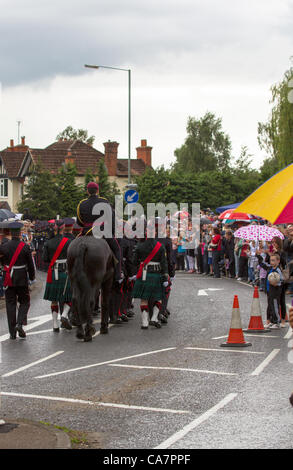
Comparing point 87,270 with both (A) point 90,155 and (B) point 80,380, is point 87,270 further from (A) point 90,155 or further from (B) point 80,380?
(A) point 90,155

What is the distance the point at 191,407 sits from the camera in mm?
9258

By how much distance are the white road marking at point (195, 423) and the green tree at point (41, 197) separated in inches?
1865

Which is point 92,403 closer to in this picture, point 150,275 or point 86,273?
point 86,273

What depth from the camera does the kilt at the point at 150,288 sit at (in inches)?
635

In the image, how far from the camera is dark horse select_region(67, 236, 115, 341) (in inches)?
461

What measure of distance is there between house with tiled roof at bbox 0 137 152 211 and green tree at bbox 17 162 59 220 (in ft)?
38.0

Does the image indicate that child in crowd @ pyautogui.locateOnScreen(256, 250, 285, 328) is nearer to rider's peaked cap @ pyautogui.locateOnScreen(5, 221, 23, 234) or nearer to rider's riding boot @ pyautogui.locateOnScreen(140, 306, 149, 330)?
rider's riding boot @ pyautogui.locateOnScreen(140, 306, 149, 330)

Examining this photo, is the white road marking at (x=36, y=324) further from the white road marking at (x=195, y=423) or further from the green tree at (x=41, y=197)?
the green tree at (x=41, y=197)

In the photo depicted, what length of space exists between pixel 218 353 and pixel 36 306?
8772 mm

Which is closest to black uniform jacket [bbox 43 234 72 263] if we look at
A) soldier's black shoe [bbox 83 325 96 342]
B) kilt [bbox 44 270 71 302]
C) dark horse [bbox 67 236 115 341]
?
kilt [bbox 44 270 71 302]

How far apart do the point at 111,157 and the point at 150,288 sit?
62583 mm

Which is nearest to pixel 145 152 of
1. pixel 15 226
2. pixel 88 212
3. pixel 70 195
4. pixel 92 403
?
pixel 70 195

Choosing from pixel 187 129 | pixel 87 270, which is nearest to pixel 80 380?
pixel 87 270

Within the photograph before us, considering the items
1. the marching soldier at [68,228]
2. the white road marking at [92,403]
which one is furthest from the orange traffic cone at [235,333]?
the white road marking at [92,403]
